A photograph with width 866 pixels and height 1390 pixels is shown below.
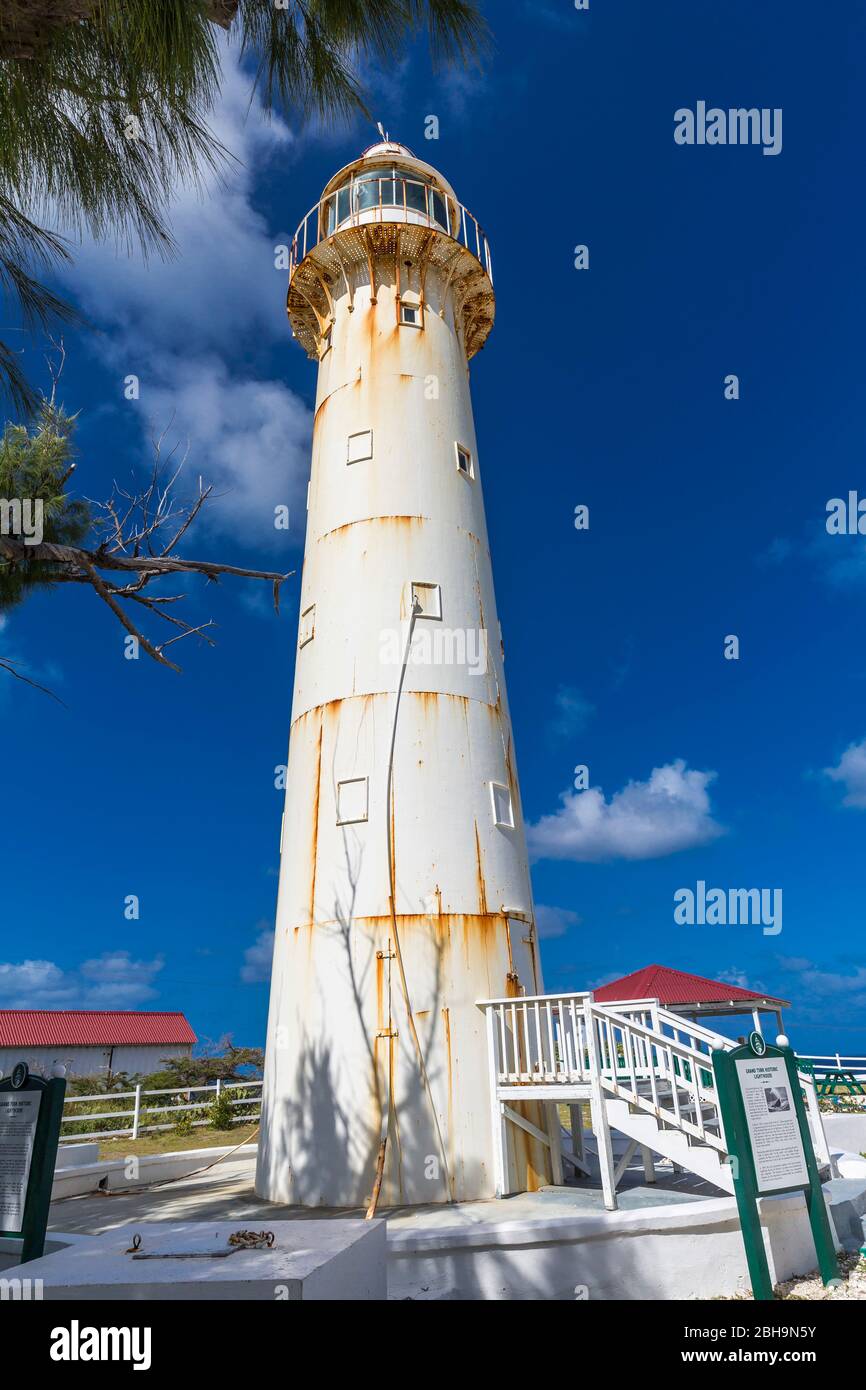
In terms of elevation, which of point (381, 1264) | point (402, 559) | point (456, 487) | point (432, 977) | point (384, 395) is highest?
point (384, 395)

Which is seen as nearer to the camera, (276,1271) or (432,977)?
(276,1271)

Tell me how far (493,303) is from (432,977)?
1154 centimetres

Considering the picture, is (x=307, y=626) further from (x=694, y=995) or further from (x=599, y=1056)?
(x=694, y=995)

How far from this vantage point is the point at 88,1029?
3422 centimetres

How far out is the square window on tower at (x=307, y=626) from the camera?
12422mm

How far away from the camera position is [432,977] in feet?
32.6

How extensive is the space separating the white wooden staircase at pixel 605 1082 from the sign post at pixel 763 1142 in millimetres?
738

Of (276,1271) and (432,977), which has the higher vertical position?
(432,977)

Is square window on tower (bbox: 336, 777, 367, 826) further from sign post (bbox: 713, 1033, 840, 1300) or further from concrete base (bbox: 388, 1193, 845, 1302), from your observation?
sign post (bbox: 713, 1033, 840, 1300)

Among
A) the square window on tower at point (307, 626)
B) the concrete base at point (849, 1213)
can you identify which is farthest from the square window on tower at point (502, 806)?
the concrete base at point (849, 1213)

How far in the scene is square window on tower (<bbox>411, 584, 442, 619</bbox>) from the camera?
1180 centimetres

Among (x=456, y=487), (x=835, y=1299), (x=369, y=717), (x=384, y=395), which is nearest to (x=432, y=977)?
(x=369, y=717)
